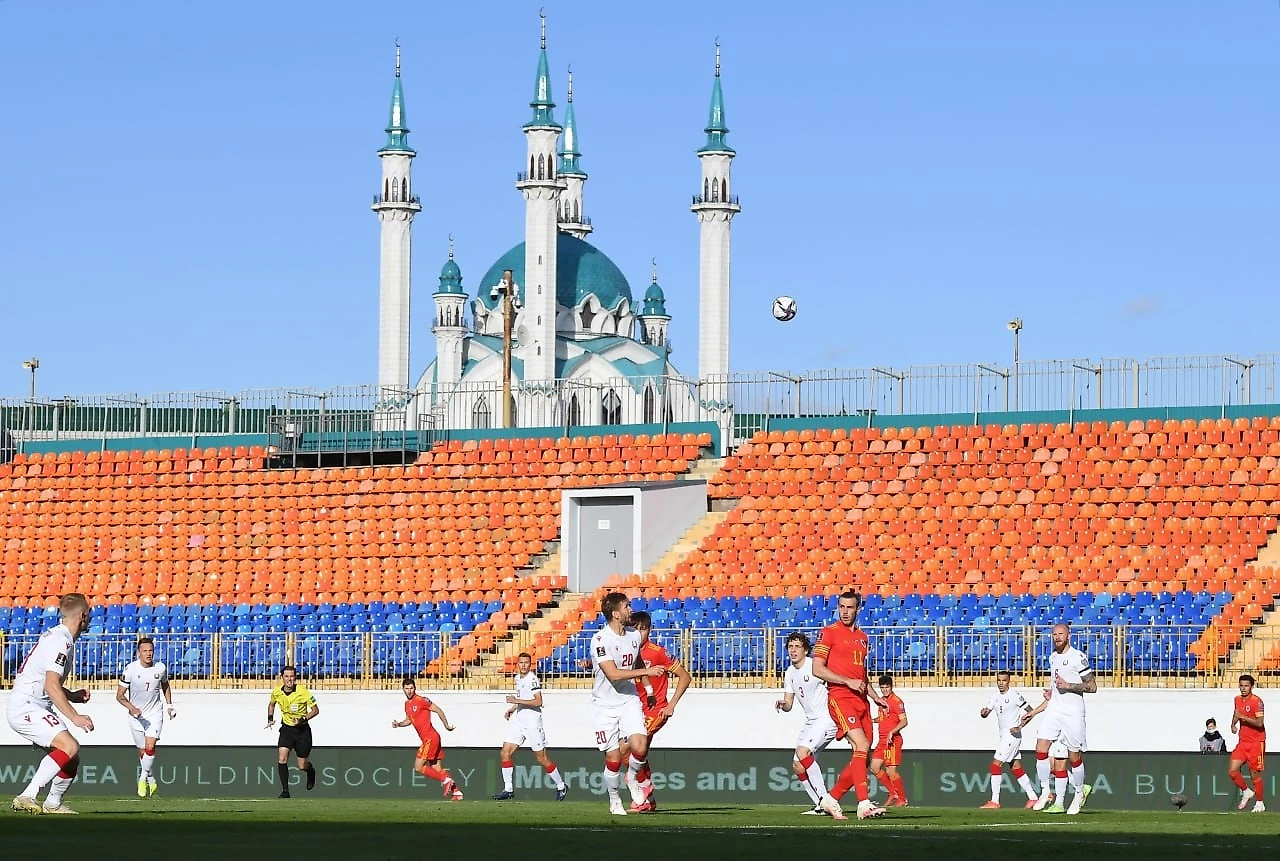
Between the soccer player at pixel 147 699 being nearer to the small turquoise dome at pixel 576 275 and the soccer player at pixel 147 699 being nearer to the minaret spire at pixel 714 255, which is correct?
the minaret spire at pixel 714 255

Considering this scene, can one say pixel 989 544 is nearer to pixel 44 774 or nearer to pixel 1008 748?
pixel 1008 748

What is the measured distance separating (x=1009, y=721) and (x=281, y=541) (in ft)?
64.9

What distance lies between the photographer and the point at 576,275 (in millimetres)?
109125

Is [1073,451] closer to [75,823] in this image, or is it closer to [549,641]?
[549,641]

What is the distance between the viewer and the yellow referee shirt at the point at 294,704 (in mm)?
23156

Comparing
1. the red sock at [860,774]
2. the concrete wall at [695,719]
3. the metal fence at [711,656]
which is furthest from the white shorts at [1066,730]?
the metal fence at [711,656]

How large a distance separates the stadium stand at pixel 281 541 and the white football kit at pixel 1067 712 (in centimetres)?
1417

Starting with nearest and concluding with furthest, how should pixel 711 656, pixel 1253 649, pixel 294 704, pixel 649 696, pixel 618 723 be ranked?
1. pixel 618 723
2. pixel 649 696
3. pixel 294 704
4. pixel 1253 649
5. pixel 711 656

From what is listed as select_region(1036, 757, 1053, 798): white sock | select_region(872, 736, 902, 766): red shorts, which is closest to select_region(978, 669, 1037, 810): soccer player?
select_region(872, 736, 902, 766): red shorts

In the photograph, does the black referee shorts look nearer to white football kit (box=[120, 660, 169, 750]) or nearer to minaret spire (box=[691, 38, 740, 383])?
white football kit (box=[120, 660, 169, 750])

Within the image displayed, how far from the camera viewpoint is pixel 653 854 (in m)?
11.7

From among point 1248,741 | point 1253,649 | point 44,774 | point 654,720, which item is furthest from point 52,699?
point 1253,649

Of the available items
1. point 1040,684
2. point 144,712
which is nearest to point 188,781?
point 144,712

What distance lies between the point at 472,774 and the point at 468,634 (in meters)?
7.60
